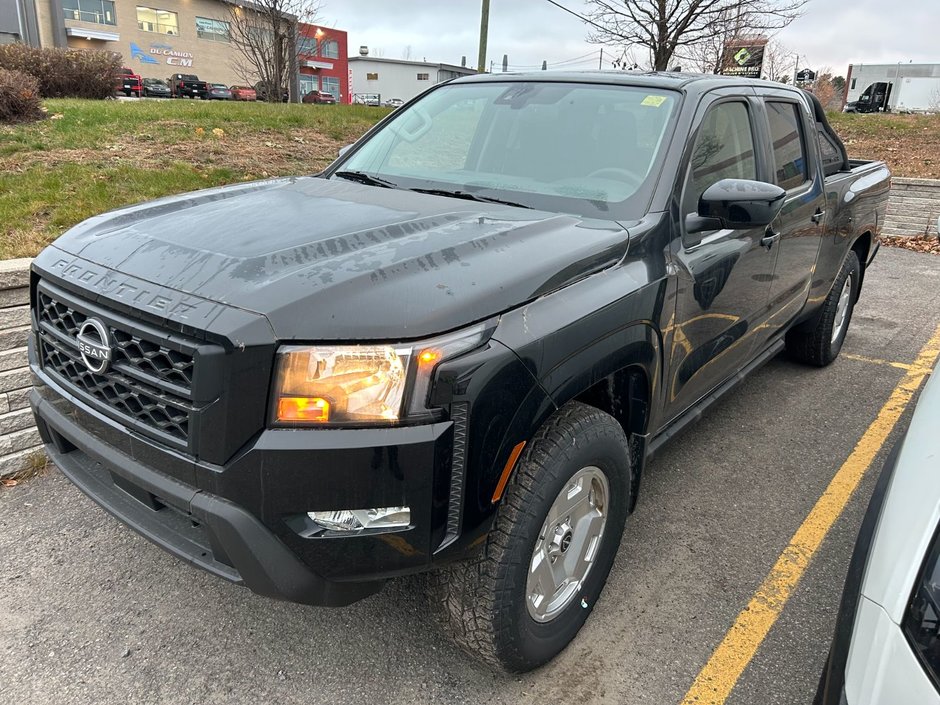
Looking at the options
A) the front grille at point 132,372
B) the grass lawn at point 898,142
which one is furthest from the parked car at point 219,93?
the front grille at point 132,372

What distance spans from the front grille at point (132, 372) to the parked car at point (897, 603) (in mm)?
1597

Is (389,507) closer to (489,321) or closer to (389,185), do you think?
(489,321)

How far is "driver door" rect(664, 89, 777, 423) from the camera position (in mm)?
2793

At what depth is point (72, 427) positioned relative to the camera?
7.39 feet

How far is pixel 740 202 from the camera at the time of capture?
8.73ft

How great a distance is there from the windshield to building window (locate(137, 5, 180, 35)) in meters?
54.7

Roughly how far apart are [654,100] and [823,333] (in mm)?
2670

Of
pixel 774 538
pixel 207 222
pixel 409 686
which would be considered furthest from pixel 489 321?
pixel 774 538

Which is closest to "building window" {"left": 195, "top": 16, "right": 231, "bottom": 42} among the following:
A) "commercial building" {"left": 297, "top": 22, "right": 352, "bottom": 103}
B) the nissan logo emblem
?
"commercial building" {"left": 297, "top": 22, "right": 352, "bottom": 103}

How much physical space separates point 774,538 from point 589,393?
132cm

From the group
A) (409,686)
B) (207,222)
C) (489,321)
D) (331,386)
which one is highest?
(207,222)

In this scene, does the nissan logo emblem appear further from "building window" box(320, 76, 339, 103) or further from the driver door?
"building window" box(320, 76, 339, 103)

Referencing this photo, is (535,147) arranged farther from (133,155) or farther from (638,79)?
(133,155)

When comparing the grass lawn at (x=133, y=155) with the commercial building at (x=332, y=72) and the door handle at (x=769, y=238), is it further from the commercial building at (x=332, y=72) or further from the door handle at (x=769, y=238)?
the commercial building at (x=332, y=72)
